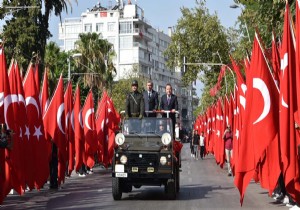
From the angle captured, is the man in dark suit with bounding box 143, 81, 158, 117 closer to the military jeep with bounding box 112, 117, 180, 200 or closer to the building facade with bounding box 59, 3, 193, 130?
the military jeep with bounding box 112, 117, 180, 200

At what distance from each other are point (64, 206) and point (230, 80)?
148 feet

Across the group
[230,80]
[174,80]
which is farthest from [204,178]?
[174,80]

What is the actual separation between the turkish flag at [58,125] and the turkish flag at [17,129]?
3.03 meters

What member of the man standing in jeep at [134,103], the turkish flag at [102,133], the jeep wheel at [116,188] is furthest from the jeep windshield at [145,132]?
the turkish flag at [102,133]

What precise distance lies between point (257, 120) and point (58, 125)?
8777 millimetres

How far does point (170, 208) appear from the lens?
52.5 feet

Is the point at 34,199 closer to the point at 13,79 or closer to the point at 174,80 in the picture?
the point at 13,79

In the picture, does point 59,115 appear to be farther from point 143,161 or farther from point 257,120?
point 257,120

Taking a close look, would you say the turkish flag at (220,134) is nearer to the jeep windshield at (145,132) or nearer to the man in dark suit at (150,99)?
the man in dark suit at (150,99)

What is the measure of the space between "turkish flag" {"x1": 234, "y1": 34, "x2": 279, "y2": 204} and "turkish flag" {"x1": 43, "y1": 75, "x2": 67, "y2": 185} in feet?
25.7

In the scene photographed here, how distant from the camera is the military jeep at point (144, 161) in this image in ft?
58.4

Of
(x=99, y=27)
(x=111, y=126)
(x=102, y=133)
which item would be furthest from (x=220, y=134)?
(x=99, y=27)

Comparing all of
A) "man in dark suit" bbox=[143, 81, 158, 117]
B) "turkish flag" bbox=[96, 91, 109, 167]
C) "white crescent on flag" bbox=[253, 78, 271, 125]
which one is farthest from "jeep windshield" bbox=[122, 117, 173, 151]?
"turkish flag" bbox=[96, 91, 109, 167]

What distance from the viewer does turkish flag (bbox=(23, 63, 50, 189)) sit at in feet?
64.3
